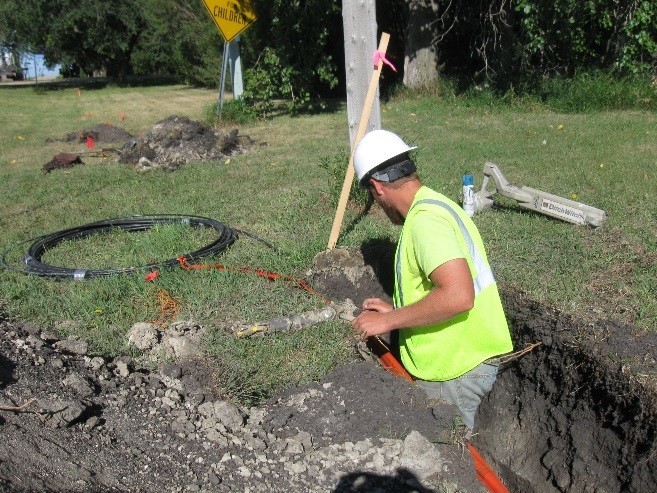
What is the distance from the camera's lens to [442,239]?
307 cm

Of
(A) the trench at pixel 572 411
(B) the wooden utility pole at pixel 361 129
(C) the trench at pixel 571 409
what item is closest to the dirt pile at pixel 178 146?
(B) the wooden utility pole at pixel 361 129

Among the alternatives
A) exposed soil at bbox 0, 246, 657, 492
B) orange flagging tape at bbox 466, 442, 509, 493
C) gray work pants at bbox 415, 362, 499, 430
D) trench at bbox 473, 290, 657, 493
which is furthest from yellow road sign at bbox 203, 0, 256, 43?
orange flagging tape at bbox 466, 442, 509, 493

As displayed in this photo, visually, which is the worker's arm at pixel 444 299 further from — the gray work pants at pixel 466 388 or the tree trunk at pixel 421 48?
the tree trunk at pixel 421 48

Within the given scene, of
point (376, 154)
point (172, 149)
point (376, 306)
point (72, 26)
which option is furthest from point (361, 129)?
point (72, 26)

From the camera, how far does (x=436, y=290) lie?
3109 millimetres

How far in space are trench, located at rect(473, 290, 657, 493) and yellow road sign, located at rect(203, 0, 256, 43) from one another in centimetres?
982

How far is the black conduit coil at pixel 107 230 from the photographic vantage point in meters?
5.63

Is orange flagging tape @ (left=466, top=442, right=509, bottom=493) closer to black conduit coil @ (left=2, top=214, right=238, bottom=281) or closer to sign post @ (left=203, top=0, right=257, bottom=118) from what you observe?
black conduit coil @ (left=2, top=214, right=238, bottom=281)

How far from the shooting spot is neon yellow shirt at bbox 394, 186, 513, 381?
3.16m

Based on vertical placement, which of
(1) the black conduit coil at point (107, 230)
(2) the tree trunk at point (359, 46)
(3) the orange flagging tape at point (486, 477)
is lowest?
(3) the orange flagging tape at point (486, 477)

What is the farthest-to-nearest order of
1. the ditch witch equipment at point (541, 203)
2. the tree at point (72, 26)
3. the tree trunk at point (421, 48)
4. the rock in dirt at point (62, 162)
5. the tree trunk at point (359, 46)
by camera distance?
the tree at point (72, 26), the tree trunk at point (421, 48), the rock in dirt at point (62, 162), the tree trunk at point (359, 46), the ditch witch equipment at point (541, 203)

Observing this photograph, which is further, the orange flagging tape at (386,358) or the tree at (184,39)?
the tree at (184,39)

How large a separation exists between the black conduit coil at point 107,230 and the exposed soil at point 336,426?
47.7 inches

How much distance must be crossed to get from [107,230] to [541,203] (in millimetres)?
4354
